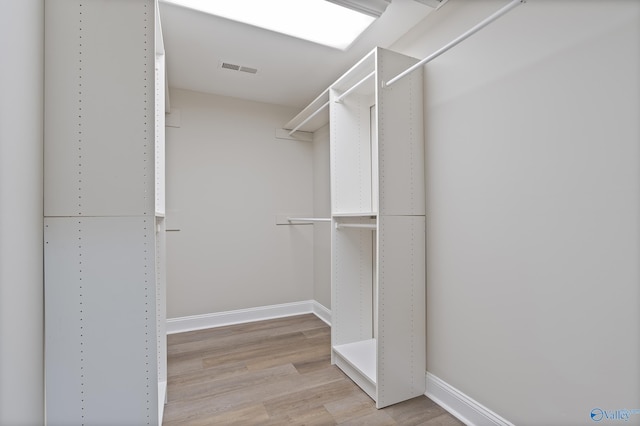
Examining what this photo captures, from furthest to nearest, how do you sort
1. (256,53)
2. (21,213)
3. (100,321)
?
1. (256,53)
2. (100,321)
3. (21,213)

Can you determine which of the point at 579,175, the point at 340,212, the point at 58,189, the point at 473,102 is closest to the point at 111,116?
the point at 58,189

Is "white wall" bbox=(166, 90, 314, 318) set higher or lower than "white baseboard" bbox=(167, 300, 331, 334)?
higher

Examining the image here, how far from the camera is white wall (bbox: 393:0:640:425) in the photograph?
116 cm

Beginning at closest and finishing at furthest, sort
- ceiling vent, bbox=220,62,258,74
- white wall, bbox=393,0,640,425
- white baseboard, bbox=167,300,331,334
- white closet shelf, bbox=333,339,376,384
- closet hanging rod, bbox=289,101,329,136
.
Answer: white wall, bbox=393,0,640,425
white closet shelf, bbox=333,339,376,384
ceiling vent, bbox=220,62,258,74
closet hanging rod, bbox=289,101,329,136
white baseboard, bbox=167,300,331,334

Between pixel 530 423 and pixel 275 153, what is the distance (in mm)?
3110

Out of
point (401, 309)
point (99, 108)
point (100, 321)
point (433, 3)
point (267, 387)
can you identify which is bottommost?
point (267, 387)

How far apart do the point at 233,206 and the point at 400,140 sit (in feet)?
6.81

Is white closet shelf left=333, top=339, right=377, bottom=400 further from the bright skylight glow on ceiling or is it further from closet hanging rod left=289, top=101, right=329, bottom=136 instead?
the bright skylight glow on ceiling

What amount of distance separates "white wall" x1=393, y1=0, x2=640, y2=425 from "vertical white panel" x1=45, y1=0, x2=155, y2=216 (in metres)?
1.65

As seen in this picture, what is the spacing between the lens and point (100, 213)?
122cm

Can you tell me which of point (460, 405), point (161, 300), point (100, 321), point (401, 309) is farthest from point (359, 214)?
point (100, 321)

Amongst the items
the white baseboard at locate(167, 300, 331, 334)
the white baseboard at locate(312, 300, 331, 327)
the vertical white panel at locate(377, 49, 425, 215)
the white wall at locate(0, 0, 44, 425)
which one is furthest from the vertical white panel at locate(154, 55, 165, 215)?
the white baseboard at locate(312, 300, 331, 327)

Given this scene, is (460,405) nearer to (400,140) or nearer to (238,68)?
(400,140)

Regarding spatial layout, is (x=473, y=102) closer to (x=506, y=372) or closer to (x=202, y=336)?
(x=506, y=372)
